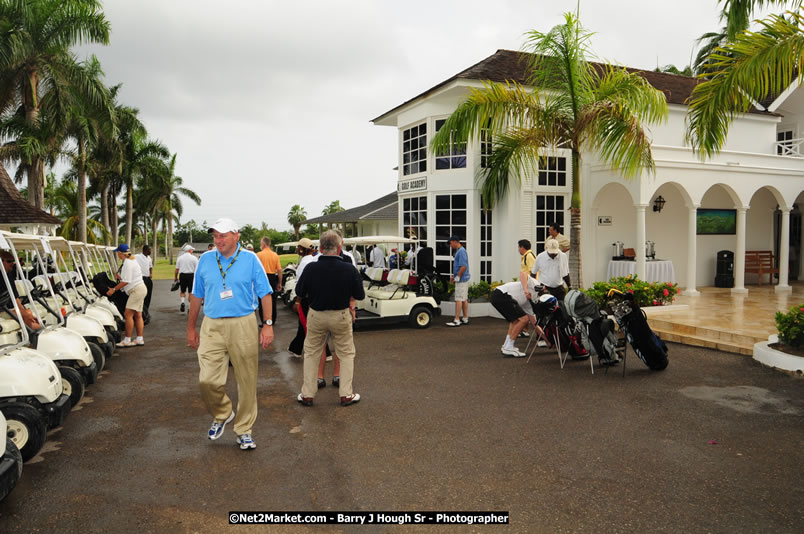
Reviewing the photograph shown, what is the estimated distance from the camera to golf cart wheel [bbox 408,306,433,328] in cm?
1198

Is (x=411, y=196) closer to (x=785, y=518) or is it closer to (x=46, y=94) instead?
(x=785, y=518)

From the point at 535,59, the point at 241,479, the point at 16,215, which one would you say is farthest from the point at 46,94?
the point at 241,479

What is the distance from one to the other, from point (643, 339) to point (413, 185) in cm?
950

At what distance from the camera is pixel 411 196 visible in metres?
16.5

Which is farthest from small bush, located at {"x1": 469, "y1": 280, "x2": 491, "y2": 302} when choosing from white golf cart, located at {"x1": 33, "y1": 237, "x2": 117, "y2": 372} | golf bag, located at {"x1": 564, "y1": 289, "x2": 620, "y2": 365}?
white golf cart, located at {"x1": 33, "y1": 237, "x2": 117, "y2": 372}

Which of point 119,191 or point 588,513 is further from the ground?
point 119,191

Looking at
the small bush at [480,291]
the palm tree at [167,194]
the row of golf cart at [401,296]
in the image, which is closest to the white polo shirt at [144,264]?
the row of golf cart at [401,296]

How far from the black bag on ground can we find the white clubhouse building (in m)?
6.64

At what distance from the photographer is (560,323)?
8352 mm

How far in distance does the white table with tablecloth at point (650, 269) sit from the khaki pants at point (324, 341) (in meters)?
11.1

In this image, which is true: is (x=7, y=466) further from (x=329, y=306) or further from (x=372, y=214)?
(x=372, y=214)

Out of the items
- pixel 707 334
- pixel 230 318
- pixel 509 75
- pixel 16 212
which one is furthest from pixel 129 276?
pixel 16 212

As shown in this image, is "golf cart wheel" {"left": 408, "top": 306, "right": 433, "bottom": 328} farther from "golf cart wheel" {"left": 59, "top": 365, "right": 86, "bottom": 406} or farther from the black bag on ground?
"golf cart wheel" {"left": 59, "top": 365, "right": 86, "bottom": 406}

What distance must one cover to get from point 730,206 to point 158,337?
17345 mm
